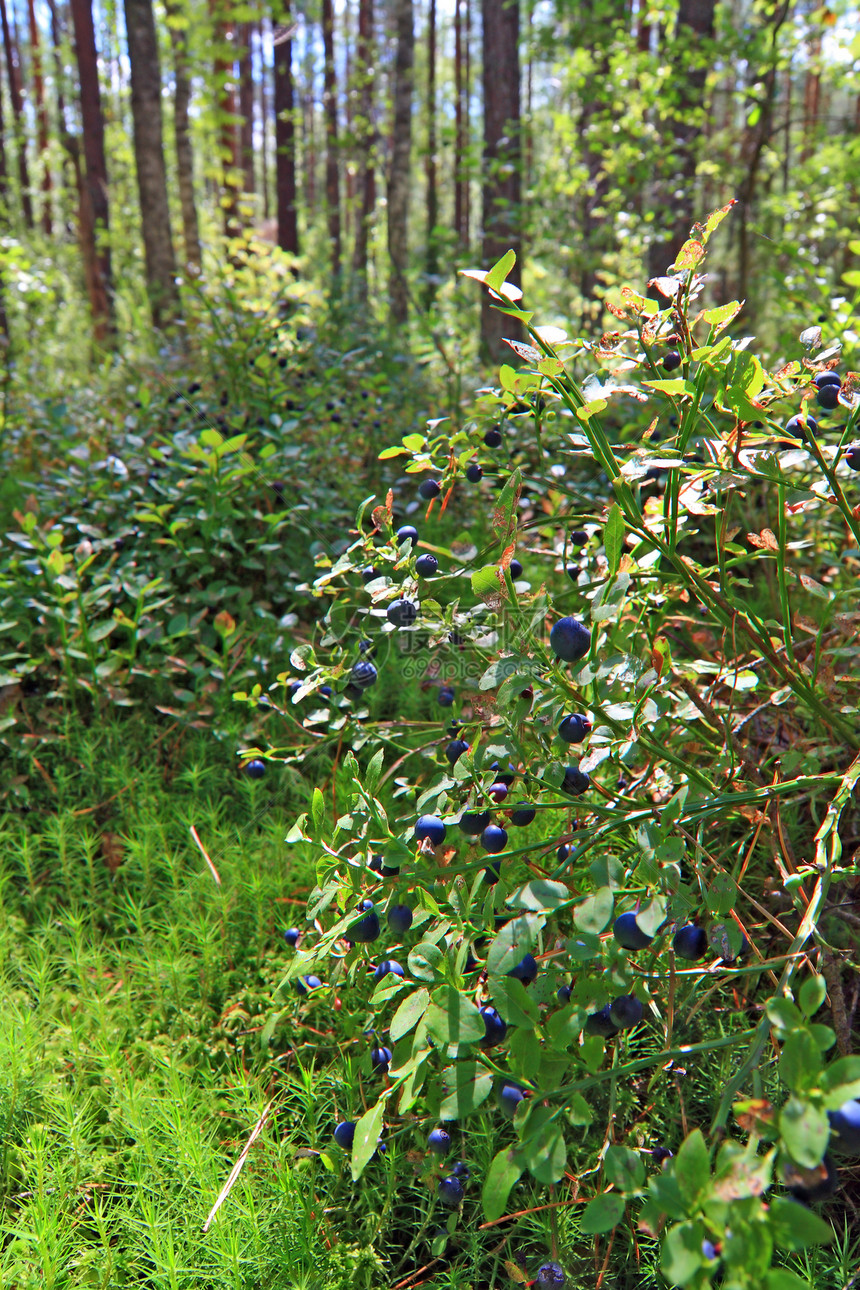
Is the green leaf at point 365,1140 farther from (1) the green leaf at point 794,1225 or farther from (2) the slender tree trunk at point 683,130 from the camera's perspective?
(2) the slender tree trunk at point 683,130

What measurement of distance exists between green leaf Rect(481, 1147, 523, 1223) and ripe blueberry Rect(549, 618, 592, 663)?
1.96 feet

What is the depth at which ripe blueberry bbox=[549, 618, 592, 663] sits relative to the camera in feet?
3.72

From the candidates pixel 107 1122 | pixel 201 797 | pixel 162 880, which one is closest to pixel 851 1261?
pixel 107 1122

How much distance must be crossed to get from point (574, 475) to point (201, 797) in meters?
2.43

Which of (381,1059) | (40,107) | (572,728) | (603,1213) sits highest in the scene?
(40,107)

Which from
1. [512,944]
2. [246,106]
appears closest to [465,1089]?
[512,944]

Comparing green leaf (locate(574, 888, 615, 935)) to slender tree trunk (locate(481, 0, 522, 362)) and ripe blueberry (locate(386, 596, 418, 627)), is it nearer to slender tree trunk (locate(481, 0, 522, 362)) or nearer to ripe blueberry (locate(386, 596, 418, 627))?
ripe blueberry (locate(386, 596, 418, 627))

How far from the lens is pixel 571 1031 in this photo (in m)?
1.02

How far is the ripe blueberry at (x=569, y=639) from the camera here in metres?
1.13

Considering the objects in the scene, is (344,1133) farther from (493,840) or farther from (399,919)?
(493,840)

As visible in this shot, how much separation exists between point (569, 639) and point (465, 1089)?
58 cm

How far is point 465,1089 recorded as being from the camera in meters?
1.03

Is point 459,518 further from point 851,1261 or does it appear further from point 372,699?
point 851,1261

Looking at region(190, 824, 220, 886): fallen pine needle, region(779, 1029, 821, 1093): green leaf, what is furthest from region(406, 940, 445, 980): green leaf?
region(190, 824, 220, 886): fallen pine needle
